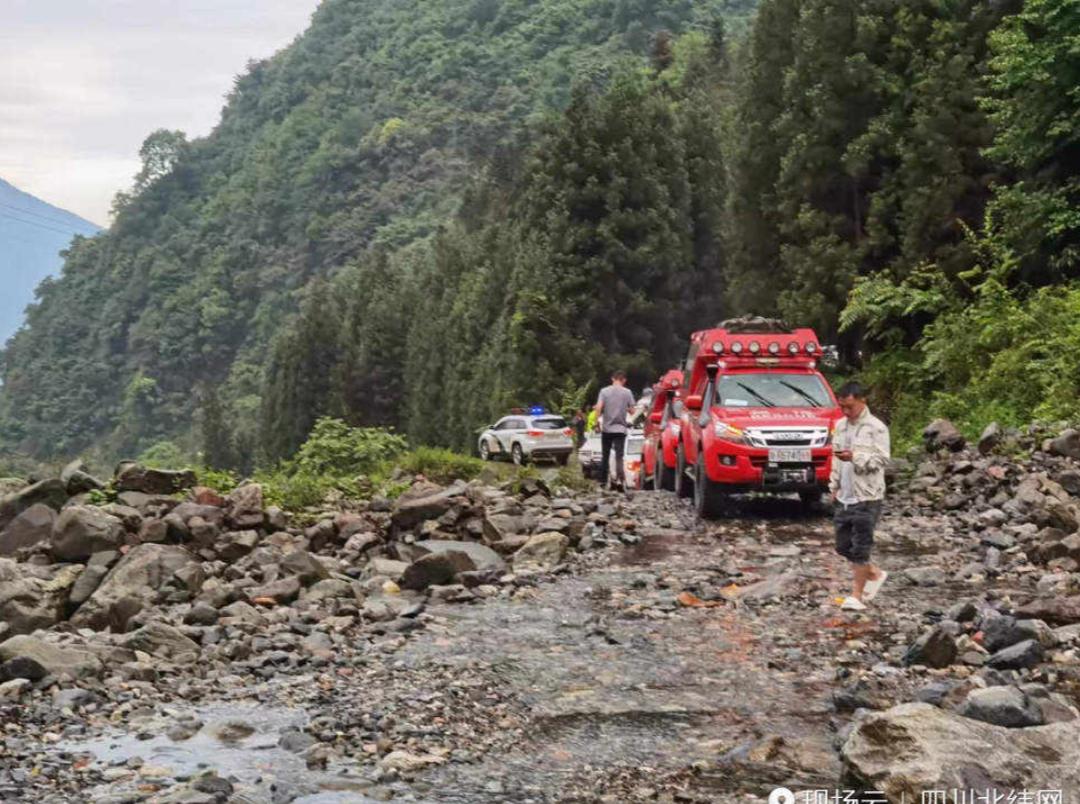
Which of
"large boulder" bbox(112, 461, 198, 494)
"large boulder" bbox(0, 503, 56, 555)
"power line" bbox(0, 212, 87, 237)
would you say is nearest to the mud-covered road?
"large boulder" bbox(0, 503, 56, 555)

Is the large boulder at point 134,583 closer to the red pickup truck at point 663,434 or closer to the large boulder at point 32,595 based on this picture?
the large boulder at point 32,595

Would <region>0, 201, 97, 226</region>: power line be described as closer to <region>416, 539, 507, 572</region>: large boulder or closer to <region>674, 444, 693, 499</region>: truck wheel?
<region>674, 444, 693, 499</region>: truck wheel

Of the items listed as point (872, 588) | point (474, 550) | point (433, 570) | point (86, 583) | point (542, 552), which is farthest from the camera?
point (542, 552)

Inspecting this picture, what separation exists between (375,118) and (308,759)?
499 ft

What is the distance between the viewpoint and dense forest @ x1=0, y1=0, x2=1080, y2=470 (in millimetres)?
24797

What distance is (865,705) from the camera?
8172 mm

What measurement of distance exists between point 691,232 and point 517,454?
16084 mm

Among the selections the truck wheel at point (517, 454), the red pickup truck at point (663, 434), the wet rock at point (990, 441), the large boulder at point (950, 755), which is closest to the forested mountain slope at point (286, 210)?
the truck wheel at point (517, 454)

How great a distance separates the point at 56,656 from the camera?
9633 mm

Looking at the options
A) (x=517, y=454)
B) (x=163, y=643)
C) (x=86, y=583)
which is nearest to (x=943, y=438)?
(x=86, y=583)

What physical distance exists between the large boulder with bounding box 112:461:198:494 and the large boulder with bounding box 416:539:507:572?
14.9 feet

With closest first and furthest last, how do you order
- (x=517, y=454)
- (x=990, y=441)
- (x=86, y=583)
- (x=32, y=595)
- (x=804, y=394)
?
(x=32, y=595) → (x=86, y=583) → (x=804, y=394) → (x=990, y=441) → (x=517, y=454)

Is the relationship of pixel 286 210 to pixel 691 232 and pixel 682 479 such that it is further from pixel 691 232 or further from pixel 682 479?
pixel 682 479

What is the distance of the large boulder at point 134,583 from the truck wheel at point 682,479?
332 inches
